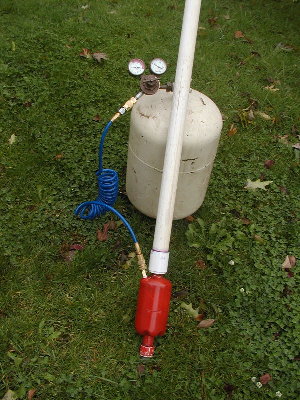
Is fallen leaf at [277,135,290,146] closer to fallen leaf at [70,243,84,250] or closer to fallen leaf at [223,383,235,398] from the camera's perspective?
fallen leaf at [70,243,84,250]

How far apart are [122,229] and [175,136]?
3.36 feet

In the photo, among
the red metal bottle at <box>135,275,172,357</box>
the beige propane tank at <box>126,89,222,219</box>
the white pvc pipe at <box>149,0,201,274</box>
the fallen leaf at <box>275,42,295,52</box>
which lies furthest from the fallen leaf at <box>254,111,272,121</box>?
the red metal bottle at <box>135,275,172,357</box>

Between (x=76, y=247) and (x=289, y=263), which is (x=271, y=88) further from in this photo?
(x=76, y=247)

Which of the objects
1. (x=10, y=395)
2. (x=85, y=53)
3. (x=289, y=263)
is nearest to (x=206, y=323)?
(x=289, y=263)

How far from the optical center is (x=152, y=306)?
2713 mm

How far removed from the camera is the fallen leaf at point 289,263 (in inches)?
133

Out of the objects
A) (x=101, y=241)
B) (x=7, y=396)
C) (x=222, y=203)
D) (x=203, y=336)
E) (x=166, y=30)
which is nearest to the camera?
(x=7, y=396)

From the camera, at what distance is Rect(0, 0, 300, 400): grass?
9.24 ft

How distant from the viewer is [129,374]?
2764mm

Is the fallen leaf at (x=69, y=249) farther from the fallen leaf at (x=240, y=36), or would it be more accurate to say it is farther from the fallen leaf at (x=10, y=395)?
the fallen leaf at (x=240, y=36)

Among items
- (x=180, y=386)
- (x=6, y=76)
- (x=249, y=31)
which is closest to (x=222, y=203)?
(x=180, y=386)

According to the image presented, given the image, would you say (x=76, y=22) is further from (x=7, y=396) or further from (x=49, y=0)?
(x=7, y=396)

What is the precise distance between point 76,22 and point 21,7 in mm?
686

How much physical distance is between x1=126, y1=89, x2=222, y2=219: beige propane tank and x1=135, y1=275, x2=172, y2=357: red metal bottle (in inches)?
28.0
